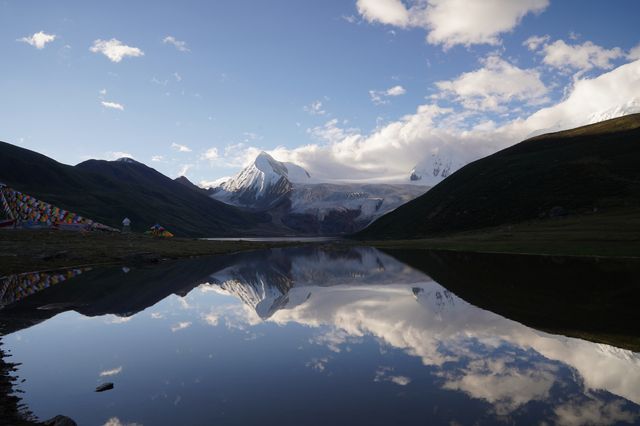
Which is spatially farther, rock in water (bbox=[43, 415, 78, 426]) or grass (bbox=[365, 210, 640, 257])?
grass (bbox=[365, 210, 640, 257])

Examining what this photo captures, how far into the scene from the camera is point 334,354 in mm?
21188

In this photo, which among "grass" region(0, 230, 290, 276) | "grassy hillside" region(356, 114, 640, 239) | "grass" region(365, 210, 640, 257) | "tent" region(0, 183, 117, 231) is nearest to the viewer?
"grass" region(0, 230, 290, 276)

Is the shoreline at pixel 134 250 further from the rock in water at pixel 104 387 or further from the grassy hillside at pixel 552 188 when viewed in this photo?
the rock in water at pixel 104 387

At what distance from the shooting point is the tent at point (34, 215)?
416ft

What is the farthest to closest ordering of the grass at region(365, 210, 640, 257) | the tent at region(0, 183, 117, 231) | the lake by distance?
the tent at region(0, 183, 117, 231), the grass at region(365, 210, 640, 257), the lake

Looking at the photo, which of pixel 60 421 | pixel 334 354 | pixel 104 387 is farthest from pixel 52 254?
pixel 60 421

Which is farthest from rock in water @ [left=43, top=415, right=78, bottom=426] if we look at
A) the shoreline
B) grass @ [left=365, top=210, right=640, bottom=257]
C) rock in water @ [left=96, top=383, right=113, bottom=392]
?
grass @ [left=365, top=210, right=640, bottom=257]

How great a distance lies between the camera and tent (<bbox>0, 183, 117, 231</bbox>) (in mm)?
126750

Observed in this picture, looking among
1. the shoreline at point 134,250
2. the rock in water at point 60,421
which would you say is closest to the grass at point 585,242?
the shoreline at point 134,250

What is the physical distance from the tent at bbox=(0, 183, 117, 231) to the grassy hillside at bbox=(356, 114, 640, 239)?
122 m

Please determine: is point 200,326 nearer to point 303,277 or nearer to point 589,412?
point 589,412

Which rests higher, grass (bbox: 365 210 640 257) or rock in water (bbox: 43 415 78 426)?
grass (bbox: 365 210 640 257)

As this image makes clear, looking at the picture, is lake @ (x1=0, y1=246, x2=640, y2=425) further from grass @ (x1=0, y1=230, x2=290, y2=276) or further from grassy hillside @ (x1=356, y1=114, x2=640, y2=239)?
grassy hillside @ (x1=356, y1=114, x2=640, y2=239)

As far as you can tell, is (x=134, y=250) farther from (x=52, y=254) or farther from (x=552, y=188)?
(x=552, y=188)
